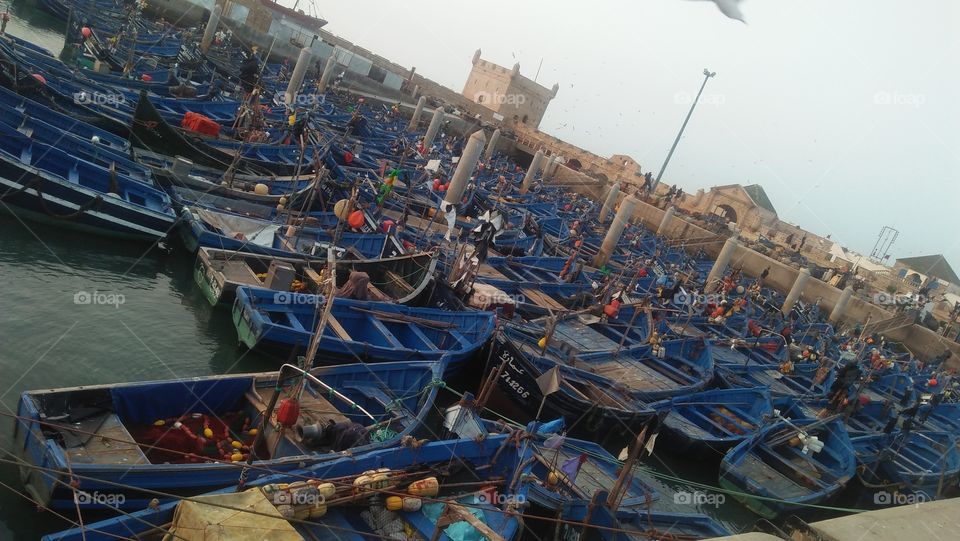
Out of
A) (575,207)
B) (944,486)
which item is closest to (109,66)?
(575,207)

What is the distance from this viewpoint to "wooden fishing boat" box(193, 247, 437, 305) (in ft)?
41.7

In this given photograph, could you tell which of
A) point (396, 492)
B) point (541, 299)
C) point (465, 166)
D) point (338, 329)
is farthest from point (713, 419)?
point (465, 166)

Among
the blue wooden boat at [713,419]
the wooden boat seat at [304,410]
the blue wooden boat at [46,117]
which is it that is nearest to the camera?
the wooden boat seat at [304,410]

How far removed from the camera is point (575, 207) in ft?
142

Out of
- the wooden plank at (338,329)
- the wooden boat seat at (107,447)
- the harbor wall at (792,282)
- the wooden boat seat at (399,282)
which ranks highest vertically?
the harbor wall at (792,282)

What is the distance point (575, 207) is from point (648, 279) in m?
14.2

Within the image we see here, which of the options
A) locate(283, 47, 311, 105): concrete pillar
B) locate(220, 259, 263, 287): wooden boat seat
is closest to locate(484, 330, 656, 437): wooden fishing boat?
locate(220, 259, 263, 287): wooden boat seat

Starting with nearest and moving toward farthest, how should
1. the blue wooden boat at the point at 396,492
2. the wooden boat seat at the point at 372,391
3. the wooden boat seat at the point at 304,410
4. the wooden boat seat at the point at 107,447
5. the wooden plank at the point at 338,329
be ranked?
the blue wooden boat at the point at 396,492
the wooden boat seat at the point at 107,447
the wooden boat seat at the point at 304,410
the wooden boat seat at the point at 372,391
the wooden plank at the point at 338,329

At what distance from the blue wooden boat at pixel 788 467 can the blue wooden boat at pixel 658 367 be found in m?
2.37

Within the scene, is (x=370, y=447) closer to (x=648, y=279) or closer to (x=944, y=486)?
(x=944, y=486)

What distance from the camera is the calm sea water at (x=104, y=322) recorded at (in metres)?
9.78

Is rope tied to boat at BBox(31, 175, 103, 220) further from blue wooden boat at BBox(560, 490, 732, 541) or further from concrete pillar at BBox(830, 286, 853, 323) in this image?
concrete pillar at BBox(830, 286, 853, 323)

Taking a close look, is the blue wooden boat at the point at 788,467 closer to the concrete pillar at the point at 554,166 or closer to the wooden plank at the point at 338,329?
the wooden plank at the point at 338,329

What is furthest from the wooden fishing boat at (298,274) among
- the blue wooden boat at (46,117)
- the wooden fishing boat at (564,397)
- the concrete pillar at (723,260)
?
the concrete pillar at (723,260)
